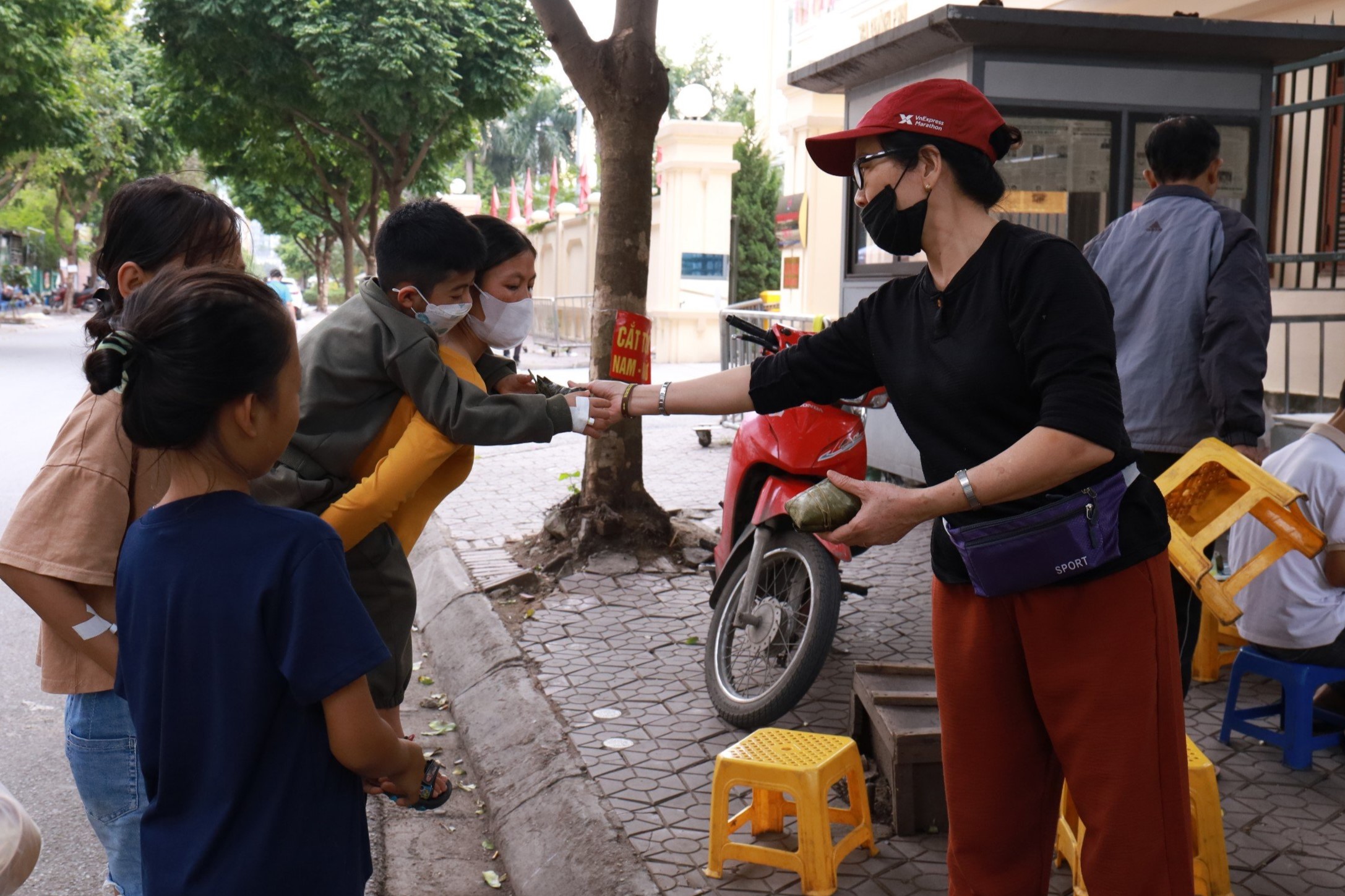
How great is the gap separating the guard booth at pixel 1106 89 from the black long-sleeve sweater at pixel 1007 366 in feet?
15.5

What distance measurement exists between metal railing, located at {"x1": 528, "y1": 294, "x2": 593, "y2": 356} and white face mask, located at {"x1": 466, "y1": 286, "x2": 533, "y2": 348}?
65.9 feet

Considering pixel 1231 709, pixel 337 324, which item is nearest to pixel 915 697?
pixel 1231 709

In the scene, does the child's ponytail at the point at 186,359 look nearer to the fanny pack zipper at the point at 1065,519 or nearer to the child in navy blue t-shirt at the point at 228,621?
the child in navy blue t-shirt at the point at 228,621

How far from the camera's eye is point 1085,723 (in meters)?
2.26

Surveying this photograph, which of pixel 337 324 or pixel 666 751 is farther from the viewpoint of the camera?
pixel 666 751

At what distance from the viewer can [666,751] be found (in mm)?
4156

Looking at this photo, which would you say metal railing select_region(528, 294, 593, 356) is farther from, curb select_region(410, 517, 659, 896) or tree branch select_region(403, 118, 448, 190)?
curb select_region(410, 517, 659, 896)

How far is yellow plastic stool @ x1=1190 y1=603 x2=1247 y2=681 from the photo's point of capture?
4730 mm

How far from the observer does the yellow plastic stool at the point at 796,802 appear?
10.4 feet

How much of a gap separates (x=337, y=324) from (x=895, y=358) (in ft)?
4.26

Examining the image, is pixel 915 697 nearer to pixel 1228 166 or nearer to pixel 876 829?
pixel 876 829

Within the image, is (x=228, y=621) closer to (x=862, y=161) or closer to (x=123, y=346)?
(x=123, y=346)

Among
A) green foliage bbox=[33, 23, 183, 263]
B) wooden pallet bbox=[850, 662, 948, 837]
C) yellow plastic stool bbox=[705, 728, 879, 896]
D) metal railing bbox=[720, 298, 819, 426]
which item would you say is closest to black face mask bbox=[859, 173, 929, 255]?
yellow plastic stool bbox=[705, 728, 879, 896]

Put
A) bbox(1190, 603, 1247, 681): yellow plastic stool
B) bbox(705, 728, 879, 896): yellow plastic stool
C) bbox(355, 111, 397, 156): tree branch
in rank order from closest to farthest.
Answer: bbox(705, 728, 879, 896): yellow plastic stool → bbox(1190, 603, 1247, 681): yellow plastic stool → bbox(355, 111, 397, 156): tree branch
